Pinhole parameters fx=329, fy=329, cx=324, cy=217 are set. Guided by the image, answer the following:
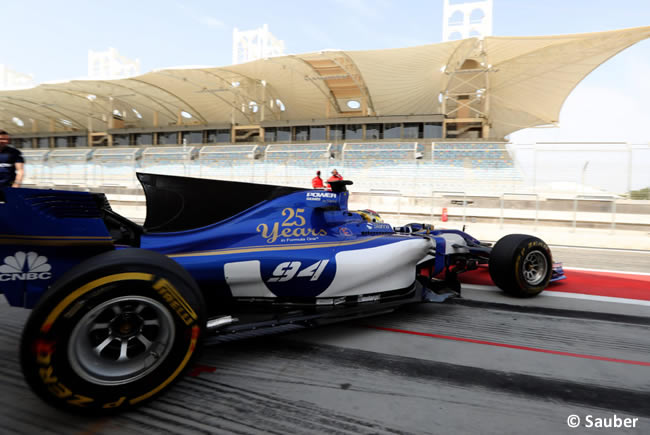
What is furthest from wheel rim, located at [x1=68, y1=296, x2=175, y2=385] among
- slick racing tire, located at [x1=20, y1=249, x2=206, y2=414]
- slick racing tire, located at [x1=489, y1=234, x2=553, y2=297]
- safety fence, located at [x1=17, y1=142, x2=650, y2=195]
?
safety fence, located at [x1=17, y1=142, x2=650, y2=195]

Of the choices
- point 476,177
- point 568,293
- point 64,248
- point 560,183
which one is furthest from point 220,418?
point 476,177

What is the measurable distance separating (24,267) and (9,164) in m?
3.47

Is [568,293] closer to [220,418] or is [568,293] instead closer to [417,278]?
[417,278]

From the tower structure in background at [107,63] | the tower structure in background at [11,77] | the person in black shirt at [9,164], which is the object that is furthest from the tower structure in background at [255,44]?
the person in black shirt at [9,164]

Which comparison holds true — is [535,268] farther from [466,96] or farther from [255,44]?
[255,44]

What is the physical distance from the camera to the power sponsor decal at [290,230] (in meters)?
2.70

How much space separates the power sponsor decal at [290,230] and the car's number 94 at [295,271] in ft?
0.86

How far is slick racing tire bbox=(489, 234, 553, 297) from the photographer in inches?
146

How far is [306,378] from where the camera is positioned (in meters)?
2.11

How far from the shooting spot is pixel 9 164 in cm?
425

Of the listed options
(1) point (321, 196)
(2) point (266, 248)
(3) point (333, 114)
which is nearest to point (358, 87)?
(3) point (333, 114)

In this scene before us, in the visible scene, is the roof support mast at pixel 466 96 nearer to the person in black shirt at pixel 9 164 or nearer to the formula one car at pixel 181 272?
the formula one car at pixel 181 272

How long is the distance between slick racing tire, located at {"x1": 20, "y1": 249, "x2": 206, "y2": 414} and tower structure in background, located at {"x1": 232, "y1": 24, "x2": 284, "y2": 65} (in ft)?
221

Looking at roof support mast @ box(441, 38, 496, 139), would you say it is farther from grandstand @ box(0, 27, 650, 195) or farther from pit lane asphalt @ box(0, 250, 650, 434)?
pit lane asphalt @ box(0, 250, 650, 434)
